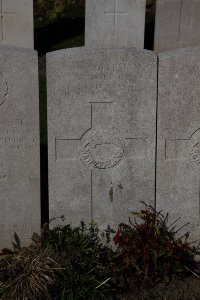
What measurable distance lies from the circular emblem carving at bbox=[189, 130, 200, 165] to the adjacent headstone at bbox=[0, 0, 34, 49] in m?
4.14

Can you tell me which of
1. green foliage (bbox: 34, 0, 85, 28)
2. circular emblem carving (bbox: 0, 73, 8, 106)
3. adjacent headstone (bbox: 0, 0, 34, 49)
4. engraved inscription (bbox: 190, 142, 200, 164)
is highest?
green foliage (bbox: 34, 0, 85, 28)

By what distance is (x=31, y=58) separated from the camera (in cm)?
420

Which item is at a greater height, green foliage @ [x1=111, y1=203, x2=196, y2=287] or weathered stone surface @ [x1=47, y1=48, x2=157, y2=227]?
weathered stone surface @ [x1=47, y1=48, x2=157, y2=227]

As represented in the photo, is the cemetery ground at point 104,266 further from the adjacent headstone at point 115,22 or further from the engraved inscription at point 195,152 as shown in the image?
the adjacent headstone at point 115,22

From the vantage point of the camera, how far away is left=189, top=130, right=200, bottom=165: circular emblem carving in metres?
4.49

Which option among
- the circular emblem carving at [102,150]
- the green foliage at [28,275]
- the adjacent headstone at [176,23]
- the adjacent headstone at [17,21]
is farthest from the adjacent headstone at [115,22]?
the green foliage at [28,275]

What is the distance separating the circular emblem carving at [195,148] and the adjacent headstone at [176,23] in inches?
204

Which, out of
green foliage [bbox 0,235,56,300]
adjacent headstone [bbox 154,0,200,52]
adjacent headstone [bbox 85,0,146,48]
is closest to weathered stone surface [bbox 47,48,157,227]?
green foliage [bbox 0,235,56,300]

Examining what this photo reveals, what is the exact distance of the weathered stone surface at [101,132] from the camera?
424 centimetres

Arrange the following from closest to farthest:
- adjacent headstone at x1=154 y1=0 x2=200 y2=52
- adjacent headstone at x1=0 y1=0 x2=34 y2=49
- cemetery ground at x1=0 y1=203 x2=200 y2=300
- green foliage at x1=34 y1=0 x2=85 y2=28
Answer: cemetery ground at x1=0 y1=203 x2=200 y2=300 < adjacent headstone at x1=0 y1=0 x2=34 y2=49 < adjacent headstone at x1=154 y1=0 x2=200 y2=52 < green foliage at x1=34 y1=0 x2=85 y2=28

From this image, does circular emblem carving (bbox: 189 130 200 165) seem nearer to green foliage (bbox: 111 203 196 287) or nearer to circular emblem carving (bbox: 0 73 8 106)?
green foliage (bbox: 111 203 196 287)

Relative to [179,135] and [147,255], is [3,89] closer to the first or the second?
[179,135]

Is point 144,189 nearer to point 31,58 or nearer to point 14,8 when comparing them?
point 31,58

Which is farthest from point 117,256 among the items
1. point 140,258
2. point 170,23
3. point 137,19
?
point 170,23
